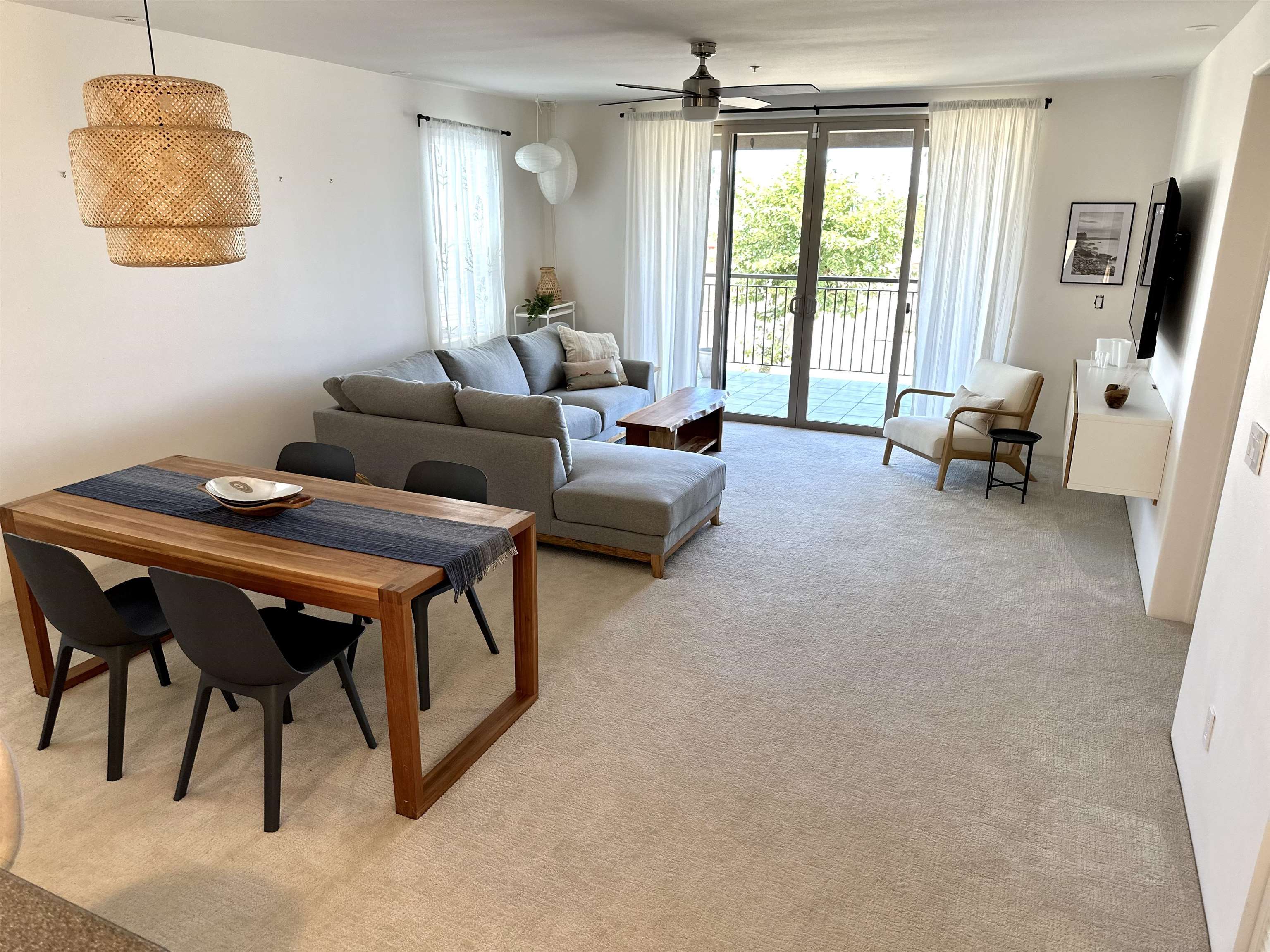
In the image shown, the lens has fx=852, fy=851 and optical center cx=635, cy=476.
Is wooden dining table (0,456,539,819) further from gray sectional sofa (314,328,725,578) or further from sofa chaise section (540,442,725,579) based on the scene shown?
sofa chaise section (540,442,725,579)

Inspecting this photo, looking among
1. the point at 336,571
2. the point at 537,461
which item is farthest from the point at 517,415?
the point at 336,571

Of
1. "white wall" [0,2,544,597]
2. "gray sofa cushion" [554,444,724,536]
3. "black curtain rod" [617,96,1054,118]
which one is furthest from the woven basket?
"black curtain rod" [617,96,1054,118]

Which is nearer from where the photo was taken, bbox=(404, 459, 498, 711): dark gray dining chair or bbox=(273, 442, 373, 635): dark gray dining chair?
bbox=(404, 459, 498, 711): dark gray dining chair

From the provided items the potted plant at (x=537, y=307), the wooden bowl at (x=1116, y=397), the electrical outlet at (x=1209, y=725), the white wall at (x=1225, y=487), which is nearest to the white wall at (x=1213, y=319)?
the white wall at (x=1225, y=487)

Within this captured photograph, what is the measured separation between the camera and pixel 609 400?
19.8 feet

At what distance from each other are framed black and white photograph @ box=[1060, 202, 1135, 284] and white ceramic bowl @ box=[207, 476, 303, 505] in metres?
5.31

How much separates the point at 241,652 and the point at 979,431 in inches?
182

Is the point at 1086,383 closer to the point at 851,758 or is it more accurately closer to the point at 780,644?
the point at 780,644

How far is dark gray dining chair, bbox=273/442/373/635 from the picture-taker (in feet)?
11.9

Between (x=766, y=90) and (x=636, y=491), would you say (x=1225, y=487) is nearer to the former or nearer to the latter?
(x=636, y=491)

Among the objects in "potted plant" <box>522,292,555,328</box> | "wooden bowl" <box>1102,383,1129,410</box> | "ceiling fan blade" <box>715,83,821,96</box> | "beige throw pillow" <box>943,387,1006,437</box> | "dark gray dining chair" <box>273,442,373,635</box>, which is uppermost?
"ceiling fan blade" <box>715,83,821,96</box>

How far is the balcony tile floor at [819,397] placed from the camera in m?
6.98

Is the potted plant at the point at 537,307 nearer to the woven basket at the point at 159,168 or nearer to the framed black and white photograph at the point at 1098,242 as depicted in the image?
the framed black and white photograph at the point at 1098,242

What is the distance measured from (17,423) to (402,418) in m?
1.68
